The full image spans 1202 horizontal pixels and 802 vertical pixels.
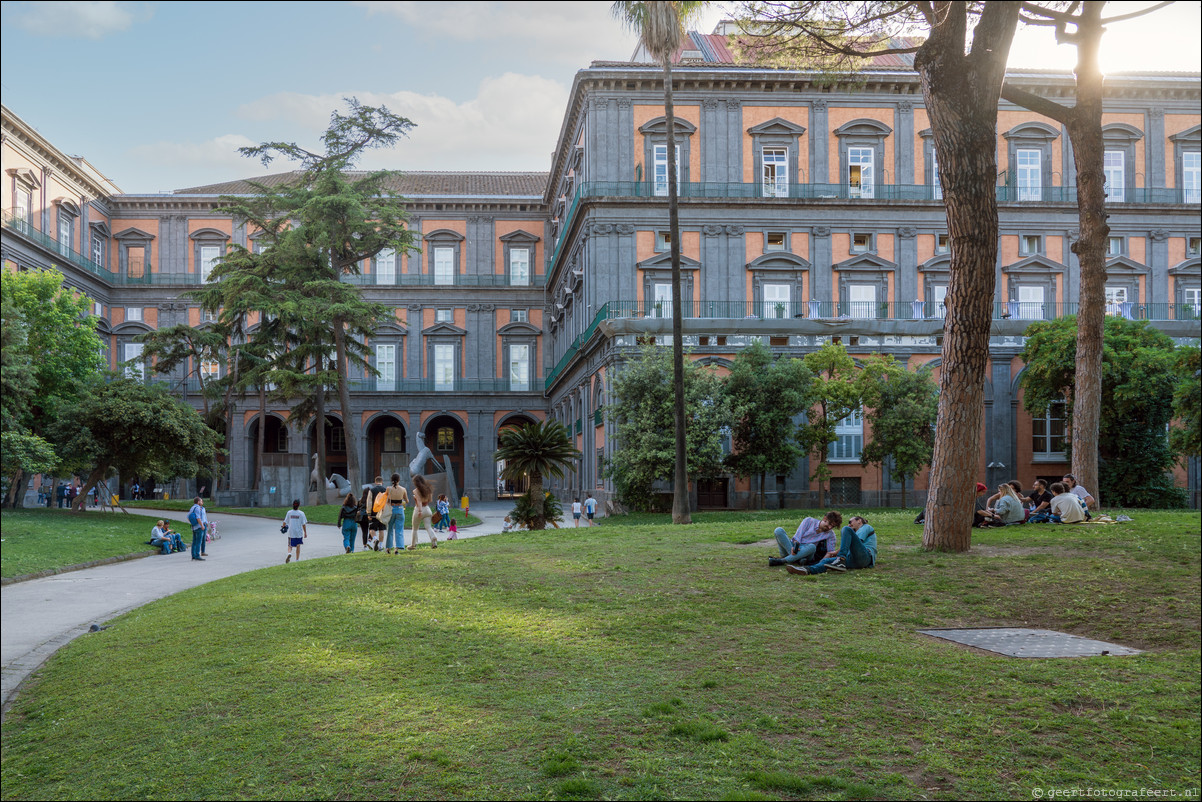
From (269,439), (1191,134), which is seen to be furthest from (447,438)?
(1191,134)

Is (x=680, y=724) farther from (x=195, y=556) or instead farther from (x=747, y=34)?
(x=195, y=556)

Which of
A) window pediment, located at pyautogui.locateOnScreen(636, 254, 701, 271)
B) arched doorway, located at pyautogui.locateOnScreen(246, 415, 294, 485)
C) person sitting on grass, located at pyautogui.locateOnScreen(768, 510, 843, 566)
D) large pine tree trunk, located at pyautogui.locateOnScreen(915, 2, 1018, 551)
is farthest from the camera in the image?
arched doorway, located at pyautogui.locateOnScreen(246, 415, 294, 485)

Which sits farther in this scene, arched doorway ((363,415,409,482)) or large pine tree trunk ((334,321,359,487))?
arched doorway ((363,415,409,482))

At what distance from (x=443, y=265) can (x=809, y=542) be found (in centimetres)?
5081

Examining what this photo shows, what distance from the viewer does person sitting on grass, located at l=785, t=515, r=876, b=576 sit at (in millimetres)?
11281

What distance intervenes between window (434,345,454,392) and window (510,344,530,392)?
4025mm

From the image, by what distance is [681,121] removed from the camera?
3931cm

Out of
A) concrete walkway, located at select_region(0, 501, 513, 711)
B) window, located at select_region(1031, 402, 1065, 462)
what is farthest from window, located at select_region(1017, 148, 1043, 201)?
concrete walkway, located at select_region(0, 501, 513, 711)

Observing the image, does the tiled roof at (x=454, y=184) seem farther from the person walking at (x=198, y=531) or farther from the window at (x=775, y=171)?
the person walking at (x=198, y=531)

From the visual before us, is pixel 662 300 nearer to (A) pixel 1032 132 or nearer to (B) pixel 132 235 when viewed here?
(A) pixel 1032 132

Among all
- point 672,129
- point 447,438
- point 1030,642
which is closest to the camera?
point 1030,642

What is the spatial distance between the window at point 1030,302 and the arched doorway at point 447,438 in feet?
117

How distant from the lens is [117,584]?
1324cm

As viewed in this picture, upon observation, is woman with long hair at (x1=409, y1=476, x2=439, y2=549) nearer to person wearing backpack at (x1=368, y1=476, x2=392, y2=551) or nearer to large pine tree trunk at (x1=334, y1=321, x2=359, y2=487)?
person wearing backpack at (x1=368, y1=476, x2=392, y2=551)
